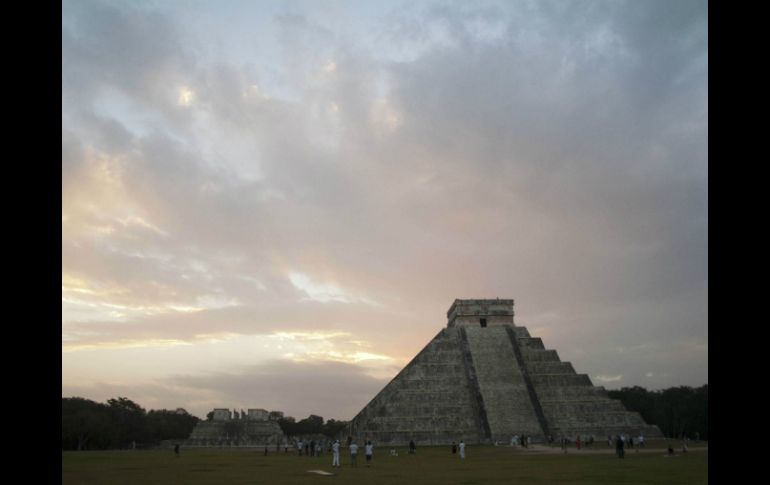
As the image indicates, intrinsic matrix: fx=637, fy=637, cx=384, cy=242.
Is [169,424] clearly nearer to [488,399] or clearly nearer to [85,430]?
[85,430]

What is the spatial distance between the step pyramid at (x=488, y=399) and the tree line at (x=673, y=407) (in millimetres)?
16373

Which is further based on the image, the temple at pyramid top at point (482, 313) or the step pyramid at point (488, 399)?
the temple at pyramid top at point (482, 313)

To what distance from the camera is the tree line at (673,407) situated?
59.8 metres

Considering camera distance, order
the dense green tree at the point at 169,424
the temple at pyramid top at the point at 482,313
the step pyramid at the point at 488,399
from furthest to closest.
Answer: the dense green tree at the point at 169,424
the temple at pyramid top at the point at 482,313
the step pyramid at the point at 488,399

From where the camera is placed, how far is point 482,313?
164 feet

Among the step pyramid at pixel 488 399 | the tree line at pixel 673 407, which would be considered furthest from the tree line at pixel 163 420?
the step pyramid at pixel 488 399

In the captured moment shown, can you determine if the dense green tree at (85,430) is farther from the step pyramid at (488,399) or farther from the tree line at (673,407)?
the tree line at (673,407)

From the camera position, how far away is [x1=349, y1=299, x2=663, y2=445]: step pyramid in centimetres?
3831

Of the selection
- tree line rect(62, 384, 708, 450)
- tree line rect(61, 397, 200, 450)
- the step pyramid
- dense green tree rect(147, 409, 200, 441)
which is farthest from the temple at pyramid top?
dense green tree rect(147, 409, 200, 441)

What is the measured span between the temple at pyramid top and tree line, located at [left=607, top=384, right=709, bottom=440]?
17551 millimetres
